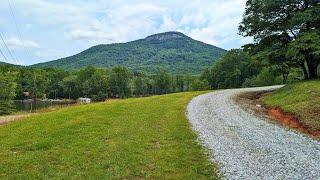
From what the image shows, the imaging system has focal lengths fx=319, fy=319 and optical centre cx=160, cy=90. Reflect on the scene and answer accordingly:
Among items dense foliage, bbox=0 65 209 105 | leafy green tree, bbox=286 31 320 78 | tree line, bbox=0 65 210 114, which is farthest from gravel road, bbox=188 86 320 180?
dense foliage, bbox=0 65 209 105

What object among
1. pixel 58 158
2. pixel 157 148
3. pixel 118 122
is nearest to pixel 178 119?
pixel 118 122

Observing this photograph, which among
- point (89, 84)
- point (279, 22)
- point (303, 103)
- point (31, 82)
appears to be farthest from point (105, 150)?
point (31, 82)

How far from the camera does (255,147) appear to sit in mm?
15195

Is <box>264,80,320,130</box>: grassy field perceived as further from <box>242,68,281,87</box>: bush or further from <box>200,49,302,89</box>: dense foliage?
<box>200,49,302,89</box>: dense foliage

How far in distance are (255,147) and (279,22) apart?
2398 cm

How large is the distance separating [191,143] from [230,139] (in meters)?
2.32

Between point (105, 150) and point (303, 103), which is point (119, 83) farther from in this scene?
point (105, 150)

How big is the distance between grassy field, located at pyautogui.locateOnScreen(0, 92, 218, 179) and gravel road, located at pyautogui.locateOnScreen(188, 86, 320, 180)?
2.90 ft

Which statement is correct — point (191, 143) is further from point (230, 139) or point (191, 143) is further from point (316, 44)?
point (316, 44)

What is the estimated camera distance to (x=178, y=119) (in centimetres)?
2327

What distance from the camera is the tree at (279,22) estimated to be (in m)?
32.9

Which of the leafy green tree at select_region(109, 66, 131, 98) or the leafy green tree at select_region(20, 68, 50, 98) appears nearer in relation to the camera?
the leafy green tree at select_region(20, 68, 50, 98)

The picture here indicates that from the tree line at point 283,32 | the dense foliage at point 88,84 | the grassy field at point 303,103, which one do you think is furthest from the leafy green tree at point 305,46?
the dense foliage at point 88,84

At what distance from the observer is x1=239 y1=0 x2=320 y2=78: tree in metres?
32.9
